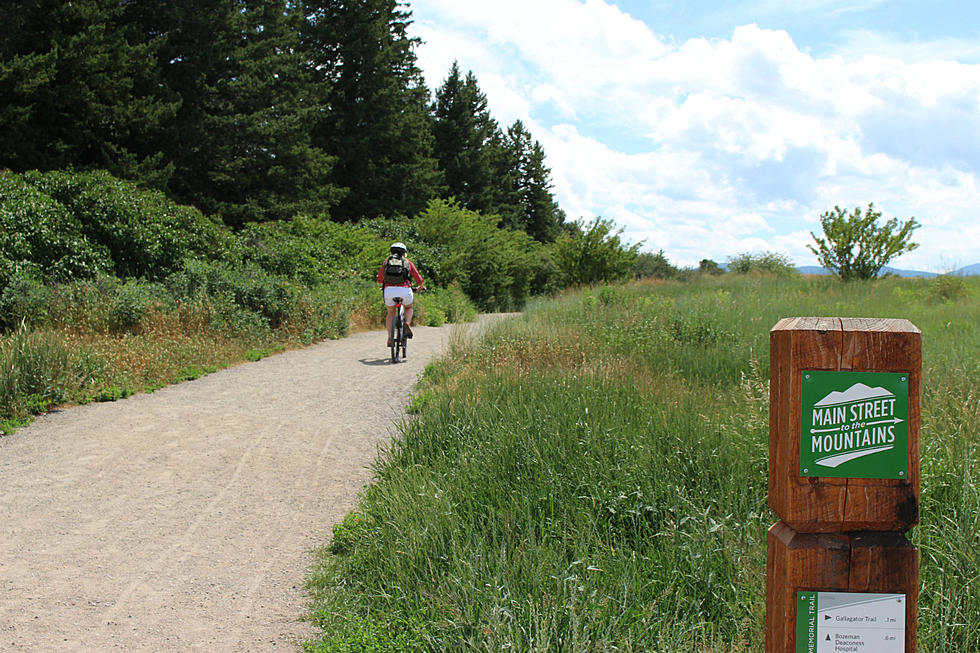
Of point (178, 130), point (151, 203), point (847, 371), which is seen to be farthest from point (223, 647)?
point (178, 130)

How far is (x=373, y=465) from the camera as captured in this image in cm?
511

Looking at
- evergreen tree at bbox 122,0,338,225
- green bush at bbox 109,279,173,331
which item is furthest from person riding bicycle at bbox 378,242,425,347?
evergreen tree at bbox 122,0,338,225

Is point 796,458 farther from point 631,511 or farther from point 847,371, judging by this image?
point 631,511

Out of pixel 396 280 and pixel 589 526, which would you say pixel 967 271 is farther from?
pixel 589 526

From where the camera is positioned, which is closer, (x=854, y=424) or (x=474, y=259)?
(x=854, y=424)

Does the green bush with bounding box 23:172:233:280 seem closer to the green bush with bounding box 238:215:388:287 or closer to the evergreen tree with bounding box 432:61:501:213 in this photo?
the green bush with bounding box 238:215:388:287

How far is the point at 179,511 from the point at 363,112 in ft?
122

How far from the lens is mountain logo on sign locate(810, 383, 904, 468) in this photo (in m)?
1.53

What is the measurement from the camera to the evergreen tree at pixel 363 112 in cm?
3934

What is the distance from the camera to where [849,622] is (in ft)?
5.08

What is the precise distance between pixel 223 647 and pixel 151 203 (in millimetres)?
13876

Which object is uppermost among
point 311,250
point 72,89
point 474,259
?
point 72,89

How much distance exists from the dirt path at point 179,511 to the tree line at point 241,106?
18774mm

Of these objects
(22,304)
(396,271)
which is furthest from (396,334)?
(22,304)
